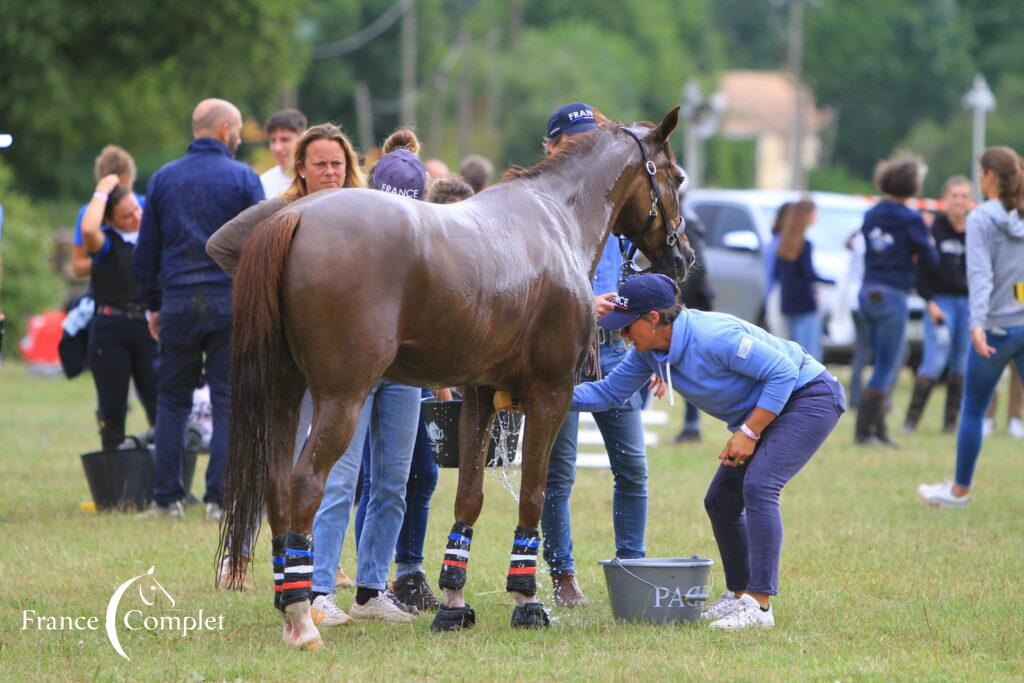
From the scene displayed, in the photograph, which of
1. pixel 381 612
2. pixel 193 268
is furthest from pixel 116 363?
pixel 381 612

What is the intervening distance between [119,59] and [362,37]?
115 feet

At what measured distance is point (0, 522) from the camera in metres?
8.27

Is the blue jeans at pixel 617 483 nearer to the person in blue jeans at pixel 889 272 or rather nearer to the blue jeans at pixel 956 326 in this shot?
the person in blue jeans at pixel 889 272

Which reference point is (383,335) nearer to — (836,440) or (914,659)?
(914,659)

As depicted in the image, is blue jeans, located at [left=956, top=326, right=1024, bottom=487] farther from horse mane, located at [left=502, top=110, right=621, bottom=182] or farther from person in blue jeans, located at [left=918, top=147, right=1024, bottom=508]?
horse mane, located at [left=502, top=110, right=621, bottom=182]

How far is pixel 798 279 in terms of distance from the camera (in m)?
14.0

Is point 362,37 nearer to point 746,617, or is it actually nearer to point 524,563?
point 524,563

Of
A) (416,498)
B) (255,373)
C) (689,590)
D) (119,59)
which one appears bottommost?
(689,590)

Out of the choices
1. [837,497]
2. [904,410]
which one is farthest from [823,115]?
[837,497]

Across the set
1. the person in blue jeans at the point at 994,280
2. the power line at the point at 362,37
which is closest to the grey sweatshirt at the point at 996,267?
the person in blue jeans at the point at 994,280

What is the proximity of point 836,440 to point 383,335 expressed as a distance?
8.88 metres

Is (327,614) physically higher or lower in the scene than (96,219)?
lower

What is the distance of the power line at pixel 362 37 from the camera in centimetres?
6181

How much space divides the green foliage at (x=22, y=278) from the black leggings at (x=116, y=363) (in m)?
11.6
